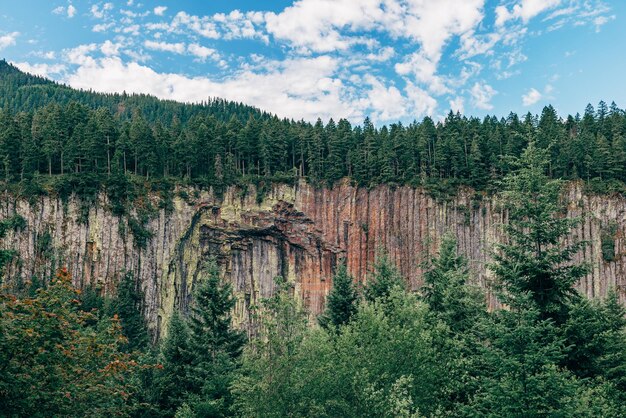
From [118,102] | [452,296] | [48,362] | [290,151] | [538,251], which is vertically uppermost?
[118,102]

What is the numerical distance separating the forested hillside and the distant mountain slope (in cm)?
7973

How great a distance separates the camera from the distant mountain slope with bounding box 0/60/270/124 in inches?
6230

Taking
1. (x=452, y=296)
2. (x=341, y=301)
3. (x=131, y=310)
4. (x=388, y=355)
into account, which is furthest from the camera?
(x=131, y=310)

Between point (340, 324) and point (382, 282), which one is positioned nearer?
point (382, 282)

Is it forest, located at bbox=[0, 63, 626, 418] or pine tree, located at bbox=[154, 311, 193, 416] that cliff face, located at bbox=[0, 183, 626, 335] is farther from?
pine tree, located at bbox=[154, 311, 193, 416]

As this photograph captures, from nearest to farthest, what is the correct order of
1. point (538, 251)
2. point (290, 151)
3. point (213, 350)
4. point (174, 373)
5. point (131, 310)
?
point (538, 251), point (174, 373), point (213, 350), point (131, 310), point (290, 151)

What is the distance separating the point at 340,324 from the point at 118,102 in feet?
549

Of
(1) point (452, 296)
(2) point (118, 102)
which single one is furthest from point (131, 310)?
(2) point (118, 102)

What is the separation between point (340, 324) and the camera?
33875 mm

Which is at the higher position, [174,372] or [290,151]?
[290,151]

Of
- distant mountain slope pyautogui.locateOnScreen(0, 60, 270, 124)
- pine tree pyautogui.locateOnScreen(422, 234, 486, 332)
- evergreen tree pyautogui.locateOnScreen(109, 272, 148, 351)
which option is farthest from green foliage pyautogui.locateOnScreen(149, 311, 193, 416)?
distant mountain slope pyautogui.locateOnScreen(0, 60, 270, 124)

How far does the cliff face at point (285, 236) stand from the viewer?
6247 cm

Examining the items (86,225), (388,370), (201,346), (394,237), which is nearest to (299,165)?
(394,237)

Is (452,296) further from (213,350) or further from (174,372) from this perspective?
(174,372)
